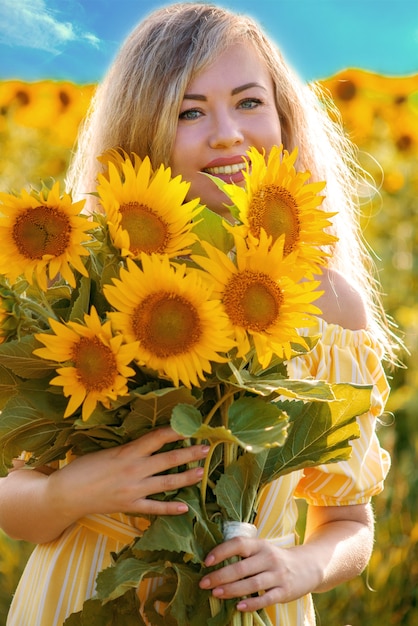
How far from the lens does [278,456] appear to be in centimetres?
100

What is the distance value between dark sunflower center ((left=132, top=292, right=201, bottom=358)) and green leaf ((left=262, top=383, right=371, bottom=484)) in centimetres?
21

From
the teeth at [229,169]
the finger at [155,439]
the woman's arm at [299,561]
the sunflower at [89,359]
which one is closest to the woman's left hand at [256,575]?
the woman's arm at [299,561]

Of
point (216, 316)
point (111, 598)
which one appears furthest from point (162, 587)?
point (216, 316)

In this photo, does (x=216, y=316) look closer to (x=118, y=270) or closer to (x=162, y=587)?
(x=118, y=270)

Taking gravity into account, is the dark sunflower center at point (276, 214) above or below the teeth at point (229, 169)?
below

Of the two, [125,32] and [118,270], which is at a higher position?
[125,32]

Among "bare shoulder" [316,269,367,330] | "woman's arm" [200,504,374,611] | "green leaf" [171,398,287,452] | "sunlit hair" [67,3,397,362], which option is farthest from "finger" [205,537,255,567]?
"sunlit hair" [67,3,397,362]

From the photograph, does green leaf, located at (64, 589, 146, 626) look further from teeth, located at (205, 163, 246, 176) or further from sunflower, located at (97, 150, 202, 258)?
teeth, located at (205, 163, 246, 176)

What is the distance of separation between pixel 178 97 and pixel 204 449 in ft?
1.82

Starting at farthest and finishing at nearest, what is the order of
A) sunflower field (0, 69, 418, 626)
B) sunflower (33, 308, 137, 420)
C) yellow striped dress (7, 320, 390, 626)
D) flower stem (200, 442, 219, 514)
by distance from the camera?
1. sunflower field (0, 69, 418, 626)
2. yellow striped dress (7, 320, 390, 626)
3. flower stem (200, 442, 219, 514)
4. sunflower (33, 308, 137, 420)

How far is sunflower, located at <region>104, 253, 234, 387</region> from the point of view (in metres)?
0.82

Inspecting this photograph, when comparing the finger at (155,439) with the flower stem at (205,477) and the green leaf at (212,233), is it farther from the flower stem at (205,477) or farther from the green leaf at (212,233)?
the green leaf at (212,233)

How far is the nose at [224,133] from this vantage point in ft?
4.02

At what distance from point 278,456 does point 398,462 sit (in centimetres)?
140
